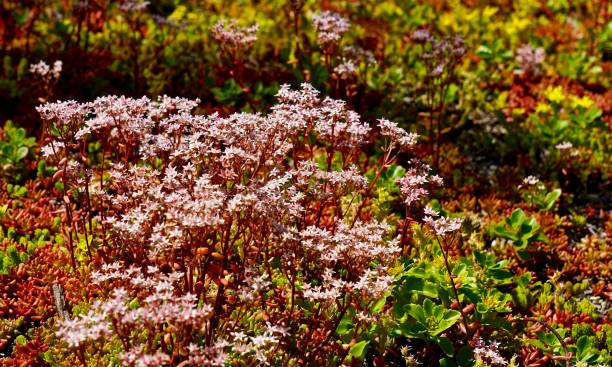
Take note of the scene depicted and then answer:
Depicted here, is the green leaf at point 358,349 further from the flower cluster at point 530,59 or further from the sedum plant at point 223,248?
the flower cluster at point 530,59

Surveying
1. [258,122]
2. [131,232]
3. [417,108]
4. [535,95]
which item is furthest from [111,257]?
[535,95]

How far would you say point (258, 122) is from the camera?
16.4 ft

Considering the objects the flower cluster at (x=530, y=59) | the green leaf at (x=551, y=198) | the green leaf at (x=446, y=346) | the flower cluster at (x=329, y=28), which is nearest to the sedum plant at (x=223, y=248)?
the green leaf at (x=446, y=346)

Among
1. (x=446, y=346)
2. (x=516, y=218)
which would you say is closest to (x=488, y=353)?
(x=446, y=346)

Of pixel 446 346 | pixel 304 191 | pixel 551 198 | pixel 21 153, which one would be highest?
pixel 304 191

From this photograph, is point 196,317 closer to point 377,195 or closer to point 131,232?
point 131,232

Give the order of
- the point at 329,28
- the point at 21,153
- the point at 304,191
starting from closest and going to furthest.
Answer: the point at 304,191 < the point at 21,153 < the point at 329,28

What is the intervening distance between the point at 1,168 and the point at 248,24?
4.84m

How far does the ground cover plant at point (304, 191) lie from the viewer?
4.41m

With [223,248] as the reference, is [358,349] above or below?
below

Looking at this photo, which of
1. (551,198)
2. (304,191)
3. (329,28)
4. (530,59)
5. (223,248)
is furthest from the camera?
(530,59)

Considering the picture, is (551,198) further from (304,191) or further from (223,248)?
(223,248)

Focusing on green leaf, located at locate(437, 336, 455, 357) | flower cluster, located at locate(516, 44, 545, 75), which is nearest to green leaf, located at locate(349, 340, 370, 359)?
green leaf, located at locate(437, 336, 455, 357)

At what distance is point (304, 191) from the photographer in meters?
5.20
